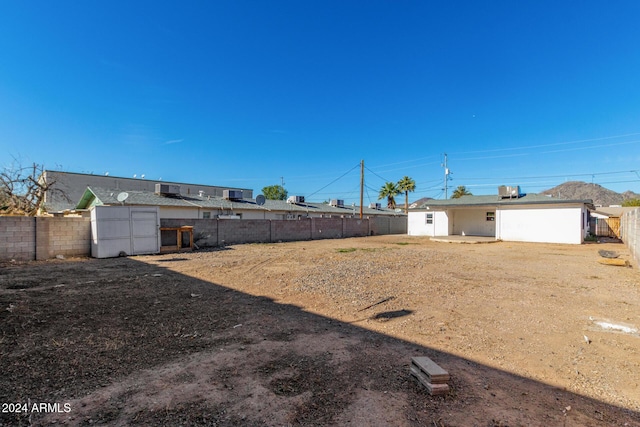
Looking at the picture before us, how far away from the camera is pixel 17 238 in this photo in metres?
10.8

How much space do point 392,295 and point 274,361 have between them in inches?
142

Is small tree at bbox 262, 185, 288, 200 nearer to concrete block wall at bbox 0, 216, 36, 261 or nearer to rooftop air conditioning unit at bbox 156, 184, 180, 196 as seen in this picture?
rooftop air conditioning unit at bbox 156, 184, 180, 196

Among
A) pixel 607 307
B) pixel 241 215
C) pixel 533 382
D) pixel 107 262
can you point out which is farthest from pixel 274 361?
pixel 241 215

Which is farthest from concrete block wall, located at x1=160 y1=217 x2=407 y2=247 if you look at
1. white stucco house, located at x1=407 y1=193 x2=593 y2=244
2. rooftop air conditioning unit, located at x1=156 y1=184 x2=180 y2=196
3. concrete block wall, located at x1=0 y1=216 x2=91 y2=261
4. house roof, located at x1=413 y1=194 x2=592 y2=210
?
rooftop air conditioning unit, located at x1=156 y1=184 x2=180 y2=196

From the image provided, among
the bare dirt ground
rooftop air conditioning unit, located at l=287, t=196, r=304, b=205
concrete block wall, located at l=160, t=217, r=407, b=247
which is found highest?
rooftop air conditioning unit, located at l=287, t=196, r=304, b=205

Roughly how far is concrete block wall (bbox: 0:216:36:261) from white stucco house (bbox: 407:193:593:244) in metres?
24.6

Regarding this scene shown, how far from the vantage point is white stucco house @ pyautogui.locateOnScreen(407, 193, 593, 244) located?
19016mm

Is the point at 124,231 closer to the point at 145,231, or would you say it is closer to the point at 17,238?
the point at 145,231

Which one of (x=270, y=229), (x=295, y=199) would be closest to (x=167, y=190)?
(x=270, y=229)

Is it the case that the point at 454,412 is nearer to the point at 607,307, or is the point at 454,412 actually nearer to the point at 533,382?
the point at 533,382

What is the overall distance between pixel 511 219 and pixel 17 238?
26.8 meters

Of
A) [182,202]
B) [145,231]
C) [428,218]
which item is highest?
[182,202]

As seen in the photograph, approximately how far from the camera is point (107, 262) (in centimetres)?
1095

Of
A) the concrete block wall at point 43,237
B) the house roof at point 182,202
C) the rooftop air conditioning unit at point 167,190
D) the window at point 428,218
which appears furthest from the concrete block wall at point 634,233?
the rooftop air conditioning unit at point 167,190
